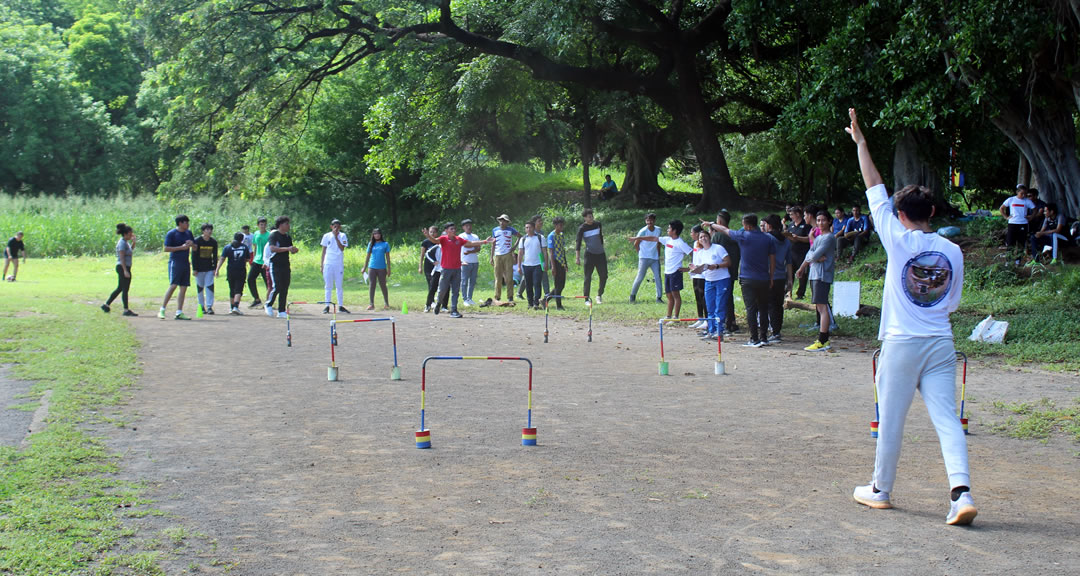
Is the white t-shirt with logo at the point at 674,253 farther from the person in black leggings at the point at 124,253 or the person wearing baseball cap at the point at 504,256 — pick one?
the person in black leggings at the point at 124,253

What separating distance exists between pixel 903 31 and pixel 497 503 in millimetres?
14662

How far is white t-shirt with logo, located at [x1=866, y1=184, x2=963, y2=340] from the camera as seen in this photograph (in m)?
5.64

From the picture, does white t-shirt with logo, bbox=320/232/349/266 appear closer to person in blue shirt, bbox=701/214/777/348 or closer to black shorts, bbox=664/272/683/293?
black shorts, bbox=664/272/683/293

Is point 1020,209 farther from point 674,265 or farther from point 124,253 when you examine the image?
point 124,253

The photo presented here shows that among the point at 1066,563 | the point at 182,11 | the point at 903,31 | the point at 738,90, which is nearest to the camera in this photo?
the point at 1066,563

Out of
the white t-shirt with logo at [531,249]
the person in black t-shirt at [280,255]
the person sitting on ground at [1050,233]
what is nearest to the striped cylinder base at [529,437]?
the person in black t-shirt at [280,255]

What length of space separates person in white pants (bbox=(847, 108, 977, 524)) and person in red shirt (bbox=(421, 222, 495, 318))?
41.8 feet

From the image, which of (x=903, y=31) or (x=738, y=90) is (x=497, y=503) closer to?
(x=903, y=31)

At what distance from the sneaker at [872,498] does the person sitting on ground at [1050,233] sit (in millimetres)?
14667

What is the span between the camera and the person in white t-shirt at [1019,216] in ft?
63.5

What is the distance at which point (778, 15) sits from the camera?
72.1ft

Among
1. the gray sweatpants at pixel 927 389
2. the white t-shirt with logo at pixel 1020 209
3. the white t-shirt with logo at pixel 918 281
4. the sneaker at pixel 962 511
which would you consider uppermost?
the white t-shirt with logo at pixel 1020 209

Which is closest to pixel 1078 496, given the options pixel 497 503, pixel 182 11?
pixel 497 503

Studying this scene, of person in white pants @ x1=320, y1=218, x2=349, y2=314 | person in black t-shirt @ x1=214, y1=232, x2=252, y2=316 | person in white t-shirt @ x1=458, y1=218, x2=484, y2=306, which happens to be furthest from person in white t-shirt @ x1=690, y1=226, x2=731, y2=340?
person in black t-shirt @ x1=214, y1=232, x2=252, y2=316
